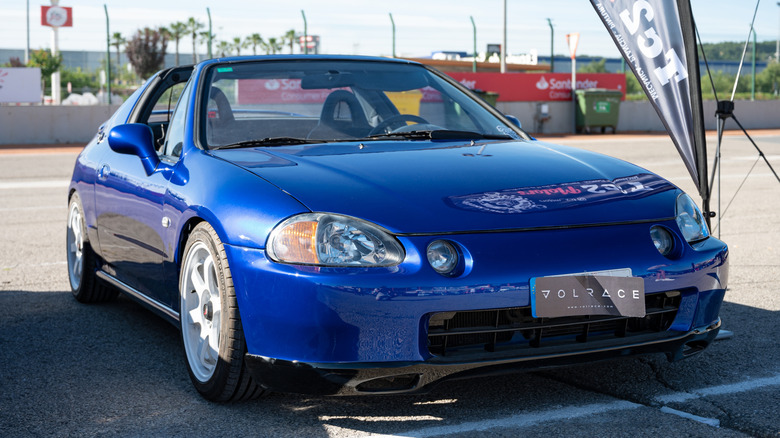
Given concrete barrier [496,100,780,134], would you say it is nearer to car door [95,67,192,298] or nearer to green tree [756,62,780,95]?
green tree [756,62,780,95]

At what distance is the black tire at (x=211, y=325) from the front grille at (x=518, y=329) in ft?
2.31

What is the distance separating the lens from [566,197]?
3242mm

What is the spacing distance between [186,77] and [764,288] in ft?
11.5

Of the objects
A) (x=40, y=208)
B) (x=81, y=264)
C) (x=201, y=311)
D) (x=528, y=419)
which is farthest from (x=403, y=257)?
(x=40, y=208)

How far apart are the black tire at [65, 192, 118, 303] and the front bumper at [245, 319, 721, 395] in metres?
2.30

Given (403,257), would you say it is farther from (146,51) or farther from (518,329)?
(146,51)

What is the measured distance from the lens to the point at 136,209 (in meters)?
4.18

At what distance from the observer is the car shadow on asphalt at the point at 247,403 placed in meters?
3.17

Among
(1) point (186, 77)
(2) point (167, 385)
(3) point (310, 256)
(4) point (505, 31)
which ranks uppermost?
(4) point (505, 31)

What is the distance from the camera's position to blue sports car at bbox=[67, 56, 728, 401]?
2.89 meters

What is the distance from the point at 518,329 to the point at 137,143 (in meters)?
2.04

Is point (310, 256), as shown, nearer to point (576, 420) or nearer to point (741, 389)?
point (576, 420)

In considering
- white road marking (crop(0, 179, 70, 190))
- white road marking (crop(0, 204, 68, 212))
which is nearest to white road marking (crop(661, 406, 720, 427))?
white road marking (crop(0, 204, 68, 212))

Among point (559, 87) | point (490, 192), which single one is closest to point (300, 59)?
point (490, 192)
